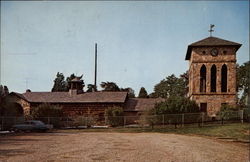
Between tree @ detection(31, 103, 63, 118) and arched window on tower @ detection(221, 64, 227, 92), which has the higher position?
arched window on tower @ detection(221, 64, 227, 92)

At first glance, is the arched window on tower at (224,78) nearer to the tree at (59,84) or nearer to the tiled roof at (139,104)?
the tiled roof at (139,104)

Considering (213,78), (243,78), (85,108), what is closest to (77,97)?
(85,108)

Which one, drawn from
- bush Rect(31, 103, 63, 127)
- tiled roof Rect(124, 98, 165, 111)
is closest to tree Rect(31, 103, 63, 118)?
bush Rect(31, 103, 63, 127)

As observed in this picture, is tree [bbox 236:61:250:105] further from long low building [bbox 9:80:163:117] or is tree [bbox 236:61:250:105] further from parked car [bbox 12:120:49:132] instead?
parked car [bbox 12:120:49:132]

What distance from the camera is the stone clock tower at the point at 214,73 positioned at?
36.9 m

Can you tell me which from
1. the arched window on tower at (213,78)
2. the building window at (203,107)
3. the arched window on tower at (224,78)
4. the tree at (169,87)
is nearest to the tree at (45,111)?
the building window at (203,107)

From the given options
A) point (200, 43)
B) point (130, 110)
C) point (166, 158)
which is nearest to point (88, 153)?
point (166, 158)

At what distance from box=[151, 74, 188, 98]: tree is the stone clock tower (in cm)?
4514

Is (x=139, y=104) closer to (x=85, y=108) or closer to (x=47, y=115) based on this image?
(x=85, y=108)

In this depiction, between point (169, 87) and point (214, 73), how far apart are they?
5000 centimetres

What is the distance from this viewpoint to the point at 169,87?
88.6m

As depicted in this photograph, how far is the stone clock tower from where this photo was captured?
121 feet

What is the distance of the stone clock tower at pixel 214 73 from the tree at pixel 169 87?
1777 inches

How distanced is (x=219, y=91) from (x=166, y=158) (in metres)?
27.9
